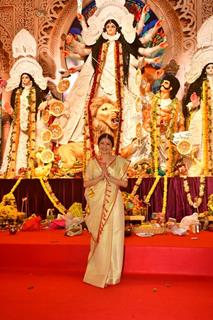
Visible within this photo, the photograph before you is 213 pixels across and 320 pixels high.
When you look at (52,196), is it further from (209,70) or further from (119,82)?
(209,70)

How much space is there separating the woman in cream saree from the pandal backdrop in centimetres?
321

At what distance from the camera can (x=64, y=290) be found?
331cm

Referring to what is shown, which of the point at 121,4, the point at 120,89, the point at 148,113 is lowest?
the point at 148,113

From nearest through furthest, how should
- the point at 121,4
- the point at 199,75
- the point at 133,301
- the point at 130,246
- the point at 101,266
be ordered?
the point at 133,301
the point at 101,266
the point at 130,246
the point at 199,75
the point at 121,4

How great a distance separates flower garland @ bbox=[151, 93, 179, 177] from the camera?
23.7ft

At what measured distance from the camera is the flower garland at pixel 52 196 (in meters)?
6.74

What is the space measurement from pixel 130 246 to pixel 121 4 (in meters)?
5.61

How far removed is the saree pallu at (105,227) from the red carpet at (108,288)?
138mm

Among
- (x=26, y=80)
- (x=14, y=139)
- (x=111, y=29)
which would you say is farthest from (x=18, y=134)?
(x=111, y=29)

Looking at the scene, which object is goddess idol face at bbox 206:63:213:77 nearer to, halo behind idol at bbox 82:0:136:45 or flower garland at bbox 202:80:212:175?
flower garland at bbox 202:80:212:175

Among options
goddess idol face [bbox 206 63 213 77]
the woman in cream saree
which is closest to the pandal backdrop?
goddess idol face [bbox 206 63 213 77]

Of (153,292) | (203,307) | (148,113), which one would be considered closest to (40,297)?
(153,292)

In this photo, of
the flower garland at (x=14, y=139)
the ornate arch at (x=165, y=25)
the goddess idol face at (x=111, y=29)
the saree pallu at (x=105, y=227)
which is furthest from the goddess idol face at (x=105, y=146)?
the goddess idol face at (x=111, y=29)

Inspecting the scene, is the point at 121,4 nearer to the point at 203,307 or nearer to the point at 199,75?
the point at 199,75
